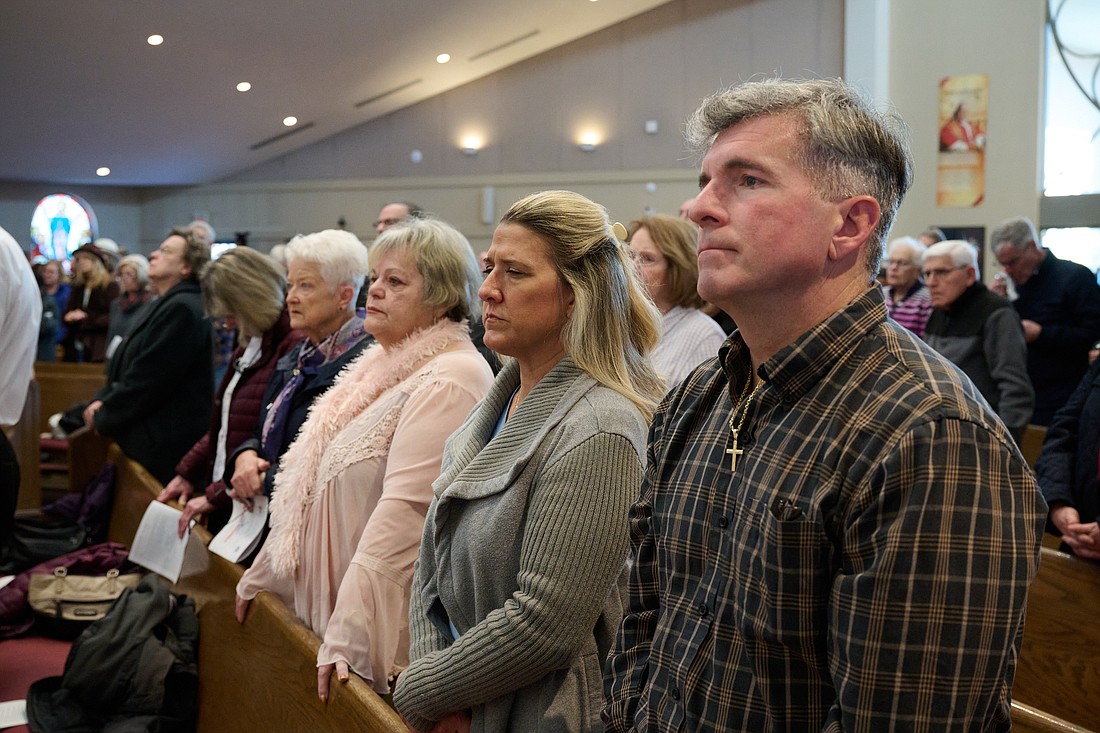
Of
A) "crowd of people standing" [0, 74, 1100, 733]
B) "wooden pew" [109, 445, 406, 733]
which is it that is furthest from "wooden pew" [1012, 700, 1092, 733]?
"wooden pew" [109, 445, 406, 733]

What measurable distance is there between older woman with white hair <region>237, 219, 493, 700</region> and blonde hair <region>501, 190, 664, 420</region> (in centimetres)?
49

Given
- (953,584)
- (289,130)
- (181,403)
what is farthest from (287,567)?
(289,130)

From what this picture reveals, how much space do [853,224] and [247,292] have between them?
2.57 meters

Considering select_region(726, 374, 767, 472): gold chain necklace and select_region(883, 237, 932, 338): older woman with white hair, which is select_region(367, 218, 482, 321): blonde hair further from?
select_region(883, 237, 932, 338): older woman with white hair

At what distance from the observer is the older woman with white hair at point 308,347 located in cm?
276

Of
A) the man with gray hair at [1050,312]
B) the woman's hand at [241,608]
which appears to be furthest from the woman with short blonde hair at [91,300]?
the man with gray hair at [1050,312]

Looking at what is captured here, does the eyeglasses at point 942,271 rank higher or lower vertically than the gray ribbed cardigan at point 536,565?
higher

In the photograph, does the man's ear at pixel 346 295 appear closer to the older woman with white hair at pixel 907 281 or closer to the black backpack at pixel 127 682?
the black backpack at pixel 127 682

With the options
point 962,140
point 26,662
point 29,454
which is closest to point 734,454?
point 26,662

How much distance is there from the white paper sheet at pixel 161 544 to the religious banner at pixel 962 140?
9370 mm

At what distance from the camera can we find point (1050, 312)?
4957 mm

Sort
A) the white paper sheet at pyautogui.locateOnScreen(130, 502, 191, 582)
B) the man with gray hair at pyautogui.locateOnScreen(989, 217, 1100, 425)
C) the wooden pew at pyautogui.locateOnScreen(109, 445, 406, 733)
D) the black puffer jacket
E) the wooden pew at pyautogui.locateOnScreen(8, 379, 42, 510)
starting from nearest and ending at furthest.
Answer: the wooden pew at pyautogui.locateOnScreen(109, 445, 406, 733) < the black puffer jacket < the white paper sheet at pyautogui.locateOnScreen(130, 502, 191, 582) < the man with gray hair at pyautogui.locateOnScreen(989, 217, 1100, 425) < the wooden pew at pyautogui.locateOnScreen(8, 379, 42, 510)

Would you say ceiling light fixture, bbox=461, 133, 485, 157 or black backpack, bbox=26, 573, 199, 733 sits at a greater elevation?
ceiling light fixture, bbox=461, 133, 485, 157

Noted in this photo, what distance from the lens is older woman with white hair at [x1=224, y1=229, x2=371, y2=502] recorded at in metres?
2.76
